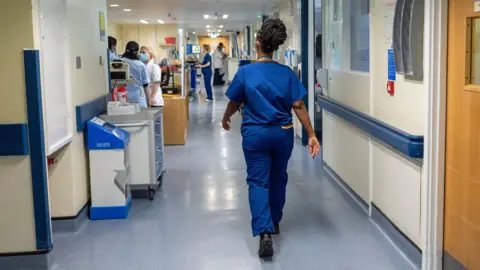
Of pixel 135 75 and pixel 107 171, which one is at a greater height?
pixel 135 75

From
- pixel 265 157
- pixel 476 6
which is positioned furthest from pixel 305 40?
pixel 476 6

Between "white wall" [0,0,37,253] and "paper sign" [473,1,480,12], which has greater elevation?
"paper sign" [473,1,480,12]

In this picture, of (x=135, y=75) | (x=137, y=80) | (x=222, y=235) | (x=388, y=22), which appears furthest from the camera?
(x=135, y=75)

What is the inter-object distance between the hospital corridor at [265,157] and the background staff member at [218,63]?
1467cm

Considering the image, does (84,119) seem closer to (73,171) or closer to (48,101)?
(73,171)

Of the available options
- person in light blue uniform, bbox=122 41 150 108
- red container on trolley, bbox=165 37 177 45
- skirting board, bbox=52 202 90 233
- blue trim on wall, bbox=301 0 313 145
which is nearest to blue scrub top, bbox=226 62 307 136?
skirting board, bbox=52 202 90 233

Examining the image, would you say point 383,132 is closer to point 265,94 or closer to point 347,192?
point 265,94

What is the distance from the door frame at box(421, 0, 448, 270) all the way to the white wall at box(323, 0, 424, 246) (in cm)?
18

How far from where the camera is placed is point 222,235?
14.5 ft

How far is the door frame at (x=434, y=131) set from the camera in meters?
3.21

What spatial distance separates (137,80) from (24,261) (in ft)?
12.0

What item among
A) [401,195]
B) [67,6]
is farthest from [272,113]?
[67,6]

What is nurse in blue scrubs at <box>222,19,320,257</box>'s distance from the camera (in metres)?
3.84

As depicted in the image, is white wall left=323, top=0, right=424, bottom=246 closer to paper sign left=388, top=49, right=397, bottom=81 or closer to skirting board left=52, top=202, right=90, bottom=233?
paper sign left=388, top=49, right=397, bottom=81
